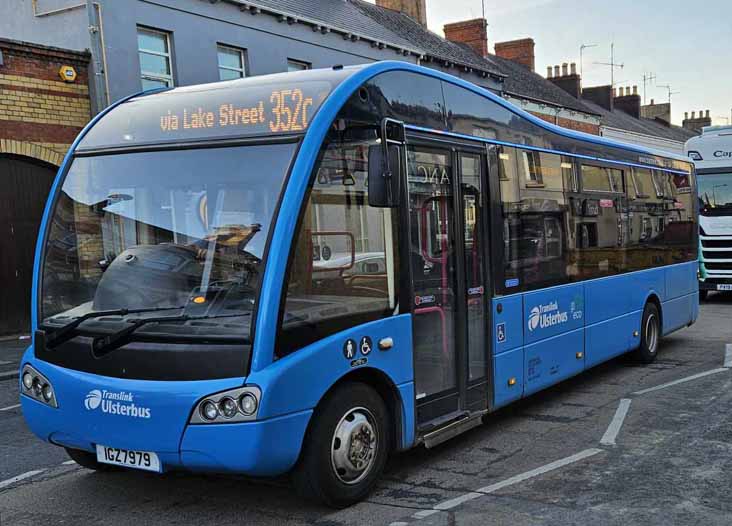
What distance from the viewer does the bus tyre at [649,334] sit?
9.66 meters

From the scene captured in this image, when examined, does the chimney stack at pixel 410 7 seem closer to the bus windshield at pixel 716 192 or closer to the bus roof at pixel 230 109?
the bus windshield at pixel 716 192

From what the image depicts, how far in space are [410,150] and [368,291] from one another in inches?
43.8

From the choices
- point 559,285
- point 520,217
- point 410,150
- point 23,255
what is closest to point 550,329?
point 559,285

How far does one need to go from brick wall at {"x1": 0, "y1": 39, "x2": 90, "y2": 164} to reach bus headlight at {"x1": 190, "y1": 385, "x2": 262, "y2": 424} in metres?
11.2

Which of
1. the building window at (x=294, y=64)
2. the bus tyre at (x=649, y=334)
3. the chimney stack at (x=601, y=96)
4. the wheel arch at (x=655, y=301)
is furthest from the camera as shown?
the chimney stack at (x=601, y=96)

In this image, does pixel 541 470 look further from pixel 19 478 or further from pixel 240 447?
pixel 19 478

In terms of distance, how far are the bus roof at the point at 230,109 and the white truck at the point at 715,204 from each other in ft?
46.9

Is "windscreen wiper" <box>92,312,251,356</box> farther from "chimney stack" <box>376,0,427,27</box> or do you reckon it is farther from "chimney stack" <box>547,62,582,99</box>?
"chimney stack" <box>547,62,582,99</box>

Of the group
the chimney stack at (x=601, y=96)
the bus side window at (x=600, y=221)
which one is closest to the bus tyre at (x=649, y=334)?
the bus side window at (x=600, y=221)

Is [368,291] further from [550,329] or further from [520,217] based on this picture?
[550,329]

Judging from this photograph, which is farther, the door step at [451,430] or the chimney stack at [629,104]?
the chimney stack at [629,104]

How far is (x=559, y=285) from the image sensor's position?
7520 mm

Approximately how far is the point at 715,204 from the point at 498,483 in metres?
14.7

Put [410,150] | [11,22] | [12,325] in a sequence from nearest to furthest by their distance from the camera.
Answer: [410,150] < [12,325] < [11,22]
